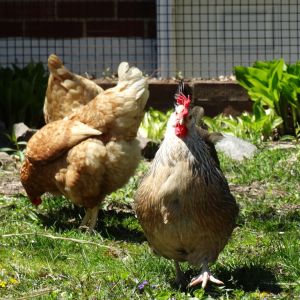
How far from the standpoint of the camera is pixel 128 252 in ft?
19.2

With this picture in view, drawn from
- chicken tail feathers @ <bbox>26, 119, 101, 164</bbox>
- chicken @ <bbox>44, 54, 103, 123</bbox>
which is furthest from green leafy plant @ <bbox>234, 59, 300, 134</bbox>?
chicken tail feathers @ <bbox>26, 119, 101, 164</bbox>

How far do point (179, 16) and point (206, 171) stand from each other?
6.39 metres

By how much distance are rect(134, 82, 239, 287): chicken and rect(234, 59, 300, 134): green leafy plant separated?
4.53m

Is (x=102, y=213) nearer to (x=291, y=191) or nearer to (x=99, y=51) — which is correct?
(x=291, y=191)

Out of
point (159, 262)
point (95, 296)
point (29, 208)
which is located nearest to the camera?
point (95, 296)

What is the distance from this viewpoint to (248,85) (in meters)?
9.80

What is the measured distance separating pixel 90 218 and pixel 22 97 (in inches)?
129

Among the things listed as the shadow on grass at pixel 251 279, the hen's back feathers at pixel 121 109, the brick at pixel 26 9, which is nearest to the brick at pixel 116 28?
the brick at pixel 26 9

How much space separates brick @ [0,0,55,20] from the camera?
424 inches

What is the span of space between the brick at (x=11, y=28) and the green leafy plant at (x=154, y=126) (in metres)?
2.15

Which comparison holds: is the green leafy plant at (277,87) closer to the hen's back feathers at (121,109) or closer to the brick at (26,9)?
the brick at (26,9)

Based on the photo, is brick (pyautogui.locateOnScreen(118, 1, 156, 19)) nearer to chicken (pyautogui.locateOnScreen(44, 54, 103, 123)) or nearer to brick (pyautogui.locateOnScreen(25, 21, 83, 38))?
brick (pyautogui.locateOnScreen(25, 21, 83, 38))

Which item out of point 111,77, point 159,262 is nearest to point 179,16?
point 111,77

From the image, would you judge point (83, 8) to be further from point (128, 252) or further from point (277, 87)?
point (128, 252)
